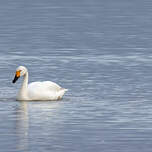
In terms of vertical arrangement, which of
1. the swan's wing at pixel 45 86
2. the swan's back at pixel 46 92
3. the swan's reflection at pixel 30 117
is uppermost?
the swan's wing at pixel 45 86

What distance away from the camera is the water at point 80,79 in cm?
1873

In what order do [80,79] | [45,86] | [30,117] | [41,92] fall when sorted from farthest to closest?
[80,79]
[45,86]
[41,92]
[30,117]

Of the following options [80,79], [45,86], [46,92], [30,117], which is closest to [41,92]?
[46,92]

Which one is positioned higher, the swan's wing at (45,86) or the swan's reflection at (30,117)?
the swan's wing at (45,86)

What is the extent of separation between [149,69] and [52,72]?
3.32 meters

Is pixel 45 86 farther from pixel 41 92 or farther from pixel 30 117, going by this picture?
pixel 30 117

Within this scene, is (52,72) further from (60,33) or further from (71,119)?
(60,33)

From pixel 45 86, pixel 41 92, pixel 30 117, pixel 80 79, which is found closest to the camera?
pixel 30 117

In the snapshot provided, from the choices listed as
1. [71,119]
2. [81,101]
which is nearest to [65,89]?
[81,101]

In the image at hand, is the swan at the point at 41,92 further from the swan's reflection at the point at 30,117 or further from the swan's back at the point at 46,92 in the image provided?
the swan's reflection at the point at 30,117

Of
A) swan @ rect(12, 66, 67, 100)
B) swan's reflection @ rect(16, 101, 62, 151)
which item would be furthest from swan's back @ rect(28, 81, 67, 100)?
swan's reflection @ rect(16, 101, 62, 151)

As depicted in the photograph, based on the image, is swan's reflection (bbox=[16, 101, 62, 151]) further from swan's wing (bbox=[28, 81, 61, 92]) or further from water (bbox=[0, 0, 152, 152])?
swan's wing (bbox=[28, 81, 61, 92])

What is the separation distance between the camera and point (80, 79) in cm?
2888

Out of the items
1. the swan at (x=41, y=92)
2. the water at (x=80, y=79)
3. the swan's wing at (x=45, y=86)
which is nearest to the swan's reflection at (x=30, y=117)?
the water at (x=80, y=79)
